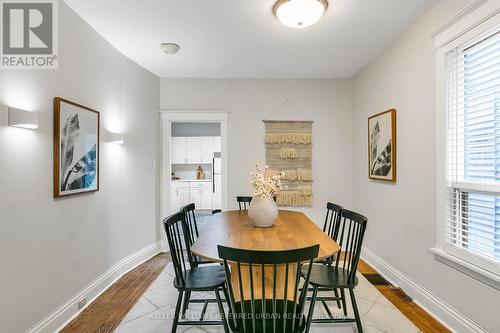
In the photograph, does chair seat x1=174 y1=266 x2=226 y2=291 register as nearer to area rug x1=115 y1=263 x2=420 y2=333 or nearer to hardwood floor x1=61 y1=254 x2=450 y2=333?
area rug x1=115 y1=263 x2=420 y2=333

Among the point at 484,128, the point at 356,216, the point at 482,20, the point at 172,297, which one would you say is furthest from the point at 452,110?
the point at 172,297

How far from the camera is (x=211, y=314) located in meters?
2.58

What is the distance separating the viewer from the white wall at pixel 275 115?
452 cm

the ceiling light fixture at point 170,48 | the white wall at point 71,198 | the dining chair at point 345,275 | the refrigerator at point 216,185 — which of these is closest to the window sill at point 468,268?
the dining chair at point 345,275

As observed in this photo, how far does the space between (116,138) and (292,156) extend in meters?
2.44

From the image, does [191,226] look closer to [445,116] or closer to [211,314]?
[211,314]

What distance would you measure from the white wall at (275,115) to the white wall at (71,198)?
2.93 ft

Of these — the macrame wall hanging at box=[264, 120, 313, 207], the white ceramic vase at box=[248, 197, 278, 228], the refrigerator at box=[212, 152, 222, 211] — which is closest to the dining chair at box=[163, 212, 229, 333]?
the white ceramic vase at box=[248, 197, 278, 228]

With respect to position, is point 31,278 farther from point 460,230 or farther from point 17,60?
point 460,230

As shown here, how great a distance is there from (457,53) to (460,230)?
4.43ft

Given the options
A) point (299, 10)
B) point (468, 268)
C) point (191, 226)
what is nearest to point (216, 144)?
point (191, 226)

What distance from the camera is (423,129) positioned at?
8.76 ft

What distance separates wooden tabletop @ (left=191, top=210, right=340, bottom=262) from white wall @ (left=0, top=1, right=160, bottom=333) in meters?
1.19

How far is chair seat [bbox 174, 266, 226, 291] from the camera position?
6.68 feet
